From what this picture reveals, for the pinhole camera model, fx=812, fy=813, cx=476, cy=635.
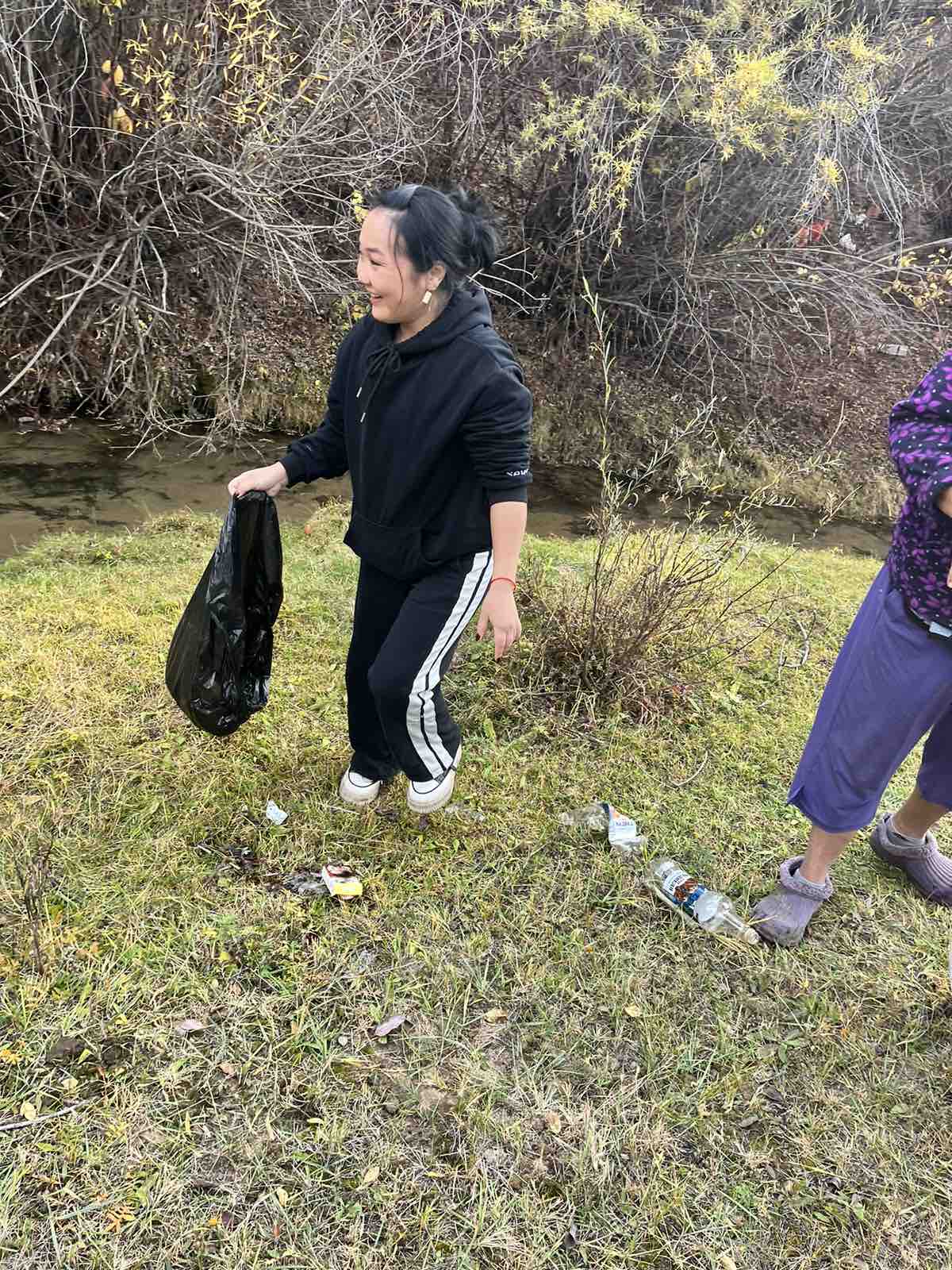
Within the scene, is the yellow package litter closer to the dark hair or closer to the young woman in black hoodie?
the young woman in black hoodie

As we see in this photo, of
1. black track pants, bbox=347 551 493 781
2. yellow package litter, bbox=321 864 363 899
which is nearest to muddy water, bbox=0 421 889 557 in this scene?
black track pants, bbox=347 551 493 781

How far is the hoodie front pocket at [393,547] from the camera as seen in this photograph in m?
2.14

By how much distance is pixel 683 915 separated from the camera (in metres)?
2.45

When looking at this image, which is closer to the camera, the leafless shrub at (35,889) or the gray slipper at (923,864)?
the leafless shrub at (35,889)

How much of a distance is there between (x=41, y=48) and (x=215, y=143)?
3.72 feet

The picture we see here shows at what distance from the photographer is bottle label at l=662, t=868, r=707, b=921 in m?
2.46

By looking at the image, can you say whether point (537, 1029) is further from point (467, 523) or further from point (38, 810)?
point (38, 810)

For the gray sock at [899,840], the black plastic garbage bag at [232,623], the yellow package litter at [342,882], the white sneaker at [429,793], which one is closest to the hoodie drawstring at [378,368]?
the black plastic garbage bag at [232,623]

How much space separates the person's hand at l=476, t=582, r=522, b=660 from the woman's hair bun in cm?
77

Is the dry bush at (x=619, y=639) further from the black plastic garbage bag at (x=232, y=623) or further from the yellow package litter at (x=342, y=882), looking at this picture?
the black plastic garbage bag at (x=232, y=623)

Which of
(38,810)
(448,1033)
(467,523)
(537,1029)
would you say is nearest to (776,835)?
(537,1029)

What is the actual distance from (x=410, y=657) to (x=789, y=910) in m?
1.37

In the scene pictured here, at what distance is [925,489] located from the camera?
177 cm

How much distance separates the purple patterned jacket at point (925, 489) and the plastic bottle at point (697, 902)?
3.46ft
